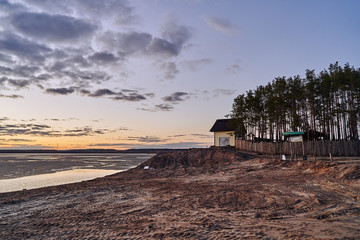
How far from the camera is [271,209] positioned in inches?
353

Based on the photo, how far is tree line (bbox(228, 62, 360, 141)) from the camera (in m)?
41.8

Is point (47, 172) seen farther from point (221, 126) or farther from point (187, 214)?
point (221, 126)

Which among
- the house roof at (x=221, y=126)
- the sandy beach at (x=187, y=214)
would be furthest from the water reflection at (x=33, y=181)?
the house roof at (x=221, y=126)

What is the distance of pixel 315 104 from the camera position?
44812 millimetres

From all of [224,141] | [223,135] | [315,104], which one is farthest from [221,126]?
[315,104]

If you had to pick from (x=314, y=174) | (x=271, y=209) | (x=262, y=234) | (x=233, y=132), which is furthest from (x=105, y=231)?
(x=233, y=132)

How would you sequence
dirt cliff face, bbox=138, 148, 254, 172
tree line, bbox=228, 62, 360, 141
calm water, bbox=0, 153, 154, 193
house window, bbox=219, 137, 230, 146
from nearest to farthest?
calm water, bbox=0, 153, 154, 193
dirt cliff face, bbox=138, 148, 254, 172
tree line, bbox=228, 62, 360, 141
house window, bbox=219, 137, 230, 146

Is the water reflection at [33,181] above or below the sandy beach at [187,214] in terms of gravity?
below

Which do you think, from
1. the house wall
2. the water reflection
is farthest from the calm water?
the house wall

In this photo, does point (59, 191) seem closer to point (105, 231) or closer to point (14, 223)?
point (14, 223)

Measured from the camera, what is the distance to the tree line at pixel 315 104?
41844 mm

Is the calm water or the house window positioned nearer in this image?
the calm water

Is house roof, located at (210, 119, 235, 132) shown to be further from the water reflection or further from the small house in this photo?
the water reflection

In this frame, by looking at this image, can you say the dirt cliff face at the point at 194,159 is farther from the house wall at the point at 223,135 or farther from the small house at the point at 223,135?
the small house at the point at 223,135
